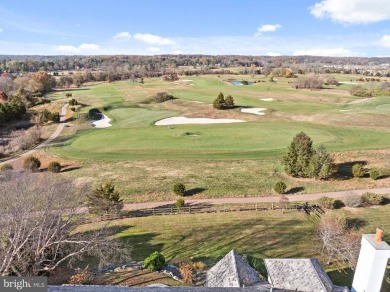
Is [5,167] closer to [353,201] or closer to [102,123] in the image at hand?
[102,123]

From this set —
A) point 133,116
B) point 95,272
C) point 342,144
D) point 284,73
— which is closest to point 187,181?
point 95,272

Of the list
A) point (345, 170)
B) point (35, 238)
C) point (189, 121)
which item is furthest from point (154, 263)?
point (189, 121)

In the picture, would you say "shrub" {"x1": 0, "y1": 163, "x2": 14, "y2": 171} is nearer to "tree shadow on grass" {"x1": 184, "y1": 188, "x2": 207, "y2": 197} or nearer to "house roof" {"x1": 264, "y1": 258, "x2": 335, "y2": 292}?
"tree shadow on grass" {"x1": 184, "y1": 188, "x2": 207, "y2": 197}

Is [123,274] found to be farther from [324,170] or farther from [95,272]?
[324,170]

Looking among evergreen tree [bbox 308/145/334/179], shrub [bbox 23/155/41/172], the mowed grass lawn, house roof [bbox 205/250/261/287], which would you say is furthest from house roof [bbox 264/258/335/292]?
shrub [bbox 23/155/41/172]

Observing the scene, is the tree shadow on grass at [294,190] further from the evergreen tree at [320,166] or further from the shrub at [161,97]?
the shrub at [161,97]

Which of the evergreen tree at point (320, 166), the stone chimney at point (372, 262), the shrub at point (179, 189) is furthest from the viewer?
the evergreen tree at point (320, 166)

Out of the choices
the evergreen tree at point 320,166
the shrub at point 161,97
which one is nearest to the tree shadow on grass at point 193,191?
the evergreen tree at point 320,166
